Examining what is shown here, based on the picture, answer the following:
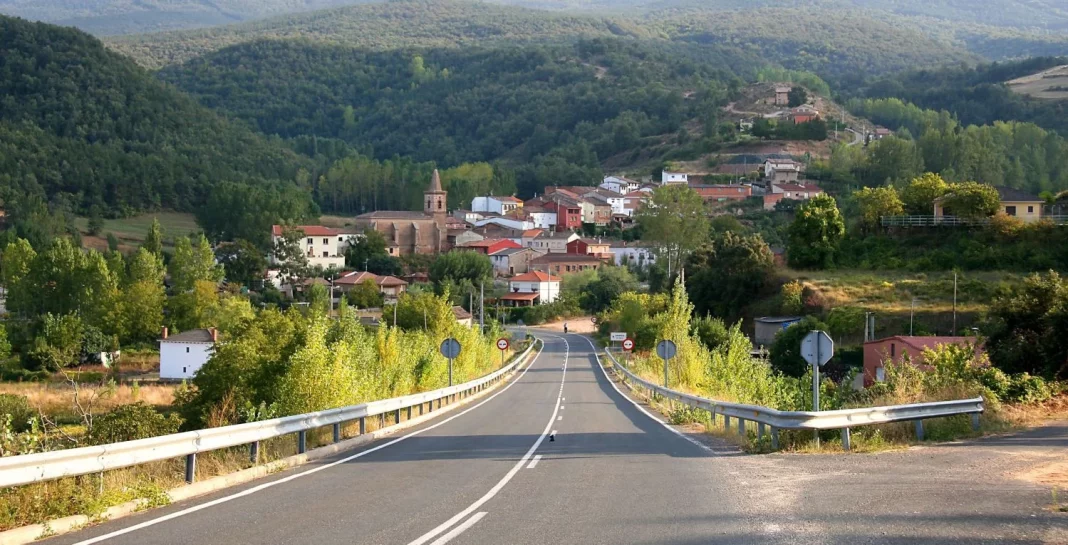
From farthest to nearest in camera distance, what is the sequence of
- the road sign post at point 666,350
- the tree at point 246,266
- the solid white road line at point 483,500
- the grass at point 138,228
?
the grass at point 138,228 < the tree at point 246,266 < the road sign post at point 666,350 < the solid white road line at point 483,500

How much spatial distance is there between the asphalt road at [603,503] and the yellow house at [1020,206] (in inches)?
2690

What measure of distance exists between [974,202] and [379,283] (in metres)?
56.8

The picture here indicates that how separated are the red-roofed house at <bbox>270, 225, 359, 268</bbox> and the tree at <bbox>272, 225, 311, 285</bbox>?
342 cm

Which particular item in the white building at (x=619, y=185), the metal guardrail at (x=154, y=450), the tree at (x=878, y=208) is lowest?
the metal guardrail at (x=154, y=450)

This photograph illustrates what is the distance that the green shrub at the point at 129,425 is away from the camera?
15.9 metres

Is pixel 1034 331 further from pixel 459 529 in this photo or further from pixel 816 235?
pixel 816 235

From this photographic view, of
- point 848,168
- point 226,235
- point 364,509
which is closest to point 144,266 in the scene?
point 226,235

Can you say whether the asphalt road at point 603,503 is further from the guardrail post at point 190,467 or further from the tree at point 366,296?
the tree at point 366,296

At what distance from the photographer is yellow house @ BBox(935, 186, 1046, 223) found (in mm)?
81250

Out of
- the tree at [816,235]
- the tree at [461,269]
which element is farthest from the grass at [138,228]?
the tree at [816,235]

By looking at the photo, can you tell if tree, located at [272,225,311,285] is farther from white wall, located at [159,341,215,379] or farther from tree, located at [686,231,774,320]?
tree, located at [686,231,774,320]

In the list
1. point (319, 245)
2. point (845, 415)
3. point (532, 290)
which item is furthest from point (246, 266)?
point (845, 415)

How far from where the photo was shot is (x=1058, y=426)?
64.1ft

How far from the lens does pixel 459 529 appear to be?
10.1m
